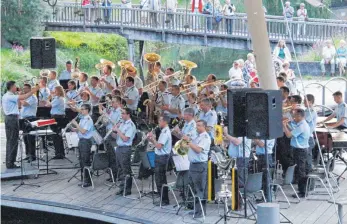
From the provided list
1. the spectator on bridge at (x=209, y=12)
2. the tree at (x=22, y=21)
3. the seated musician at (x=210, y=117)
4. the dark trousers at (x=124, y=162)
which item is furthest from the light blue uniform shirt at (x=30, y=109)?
the tree at (x=22, y=21)

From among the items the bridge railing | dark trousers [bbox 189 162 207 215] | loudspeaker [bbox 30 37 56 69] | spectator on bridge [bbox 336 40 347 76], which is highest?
the bridge railing

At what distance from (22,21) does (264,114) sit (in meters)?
22.7

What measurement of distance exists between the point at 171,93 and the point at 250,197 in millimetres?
3322

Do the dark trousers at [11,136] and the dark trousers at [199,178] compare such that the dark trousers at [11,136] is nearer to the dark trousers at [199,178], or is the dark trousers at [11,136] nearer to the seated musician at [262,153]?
the dark trousers at [199,178]

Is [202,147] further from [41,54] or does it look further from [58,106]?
[41,54]

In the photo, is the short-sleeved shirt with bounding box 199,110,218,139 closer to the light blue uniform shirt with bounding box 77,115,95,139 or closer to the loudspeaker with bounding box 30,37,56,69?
the light blue uniform shirt with bounding box 77,115,95,139

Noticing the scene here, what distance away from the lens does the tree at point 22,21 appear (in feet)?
109

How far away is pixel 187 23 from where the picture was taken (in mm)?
28516

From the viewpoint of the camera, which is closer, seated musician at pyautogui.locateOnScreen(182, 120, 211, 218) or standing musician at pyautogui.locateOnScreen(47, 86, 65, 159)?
seated musician at pyautogui.locateOnScreen(182, 120, 211, 218)

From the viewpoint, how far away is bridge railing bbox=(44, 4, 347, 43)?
86.8 feet

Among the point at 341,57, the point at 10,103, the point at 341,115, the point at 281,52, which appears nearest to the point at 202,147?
the point at 341,115

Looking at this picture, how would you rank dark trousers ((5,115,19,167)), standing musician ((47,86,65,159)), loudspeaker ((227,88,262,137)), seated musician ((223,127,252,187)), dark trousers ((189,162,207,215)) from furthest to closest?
standing musician ((47,86,65,159)), dark trousers ((5,115,19,167)), seated musician ((223,127,252,187)), dark trousers ((189,162,207,215)), loudspeaker ((227,88,262,137))

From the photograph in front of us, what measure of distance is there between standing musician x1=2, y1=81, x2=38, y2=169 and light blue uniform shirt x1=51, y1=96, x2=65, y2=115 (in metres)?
0.82

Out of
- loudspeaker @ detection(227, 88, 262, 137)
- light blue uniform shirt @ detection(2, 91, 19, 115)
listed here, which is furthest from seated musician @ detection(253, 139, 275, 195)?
light blue uniform shirt @ detection(2, 91, 19, 115)
